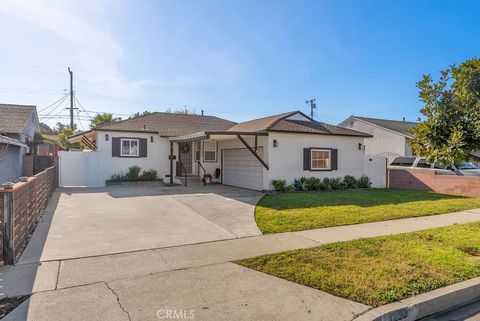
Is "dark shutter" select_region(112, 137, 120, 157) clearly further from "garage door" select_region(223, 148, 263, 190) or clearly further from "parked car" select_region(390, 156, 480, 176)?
"parked car" select_region(390, 156, 480, 176)

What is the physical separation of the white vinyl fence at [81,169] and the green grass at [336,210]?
9.61 m

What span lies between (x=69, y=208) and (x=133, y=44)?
710 centimetres

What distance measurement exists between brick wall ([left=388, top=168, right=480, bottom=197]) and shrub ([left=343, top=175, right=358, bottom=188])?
2704mm

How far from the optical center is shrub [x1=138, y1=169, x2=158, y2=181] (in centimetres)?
1668

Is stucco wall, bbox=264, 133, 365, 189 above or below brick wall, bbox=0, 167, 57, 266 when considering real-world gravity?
above

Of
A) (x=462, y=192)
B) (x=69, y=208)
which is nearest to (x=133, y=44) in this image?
(x=69, y=208)

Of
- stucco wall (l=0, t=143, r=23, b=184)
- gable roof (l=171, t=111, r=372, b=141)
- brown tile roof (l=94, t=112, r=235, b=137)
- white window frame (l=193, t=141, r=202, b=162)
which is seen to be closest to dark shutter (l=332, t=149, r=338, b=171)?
gable roof (l=171, t=111, r=372, b=141)

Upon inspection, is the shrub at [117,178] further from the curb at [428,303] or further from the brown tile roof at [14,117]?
the curb at [428,303]

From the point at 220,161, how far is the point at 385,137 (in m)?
15.9

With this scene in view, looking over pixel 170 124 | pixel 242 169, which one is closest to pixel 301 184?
pixel 242 169

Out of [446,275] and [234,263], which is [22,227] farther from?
[446,275]

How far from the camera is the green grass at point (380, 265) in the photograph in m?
3.84

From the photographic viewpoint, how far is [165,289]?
380cm

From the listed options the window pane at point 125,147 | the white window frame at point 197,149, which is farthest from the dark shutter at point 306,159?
the window pane at point 125,147
